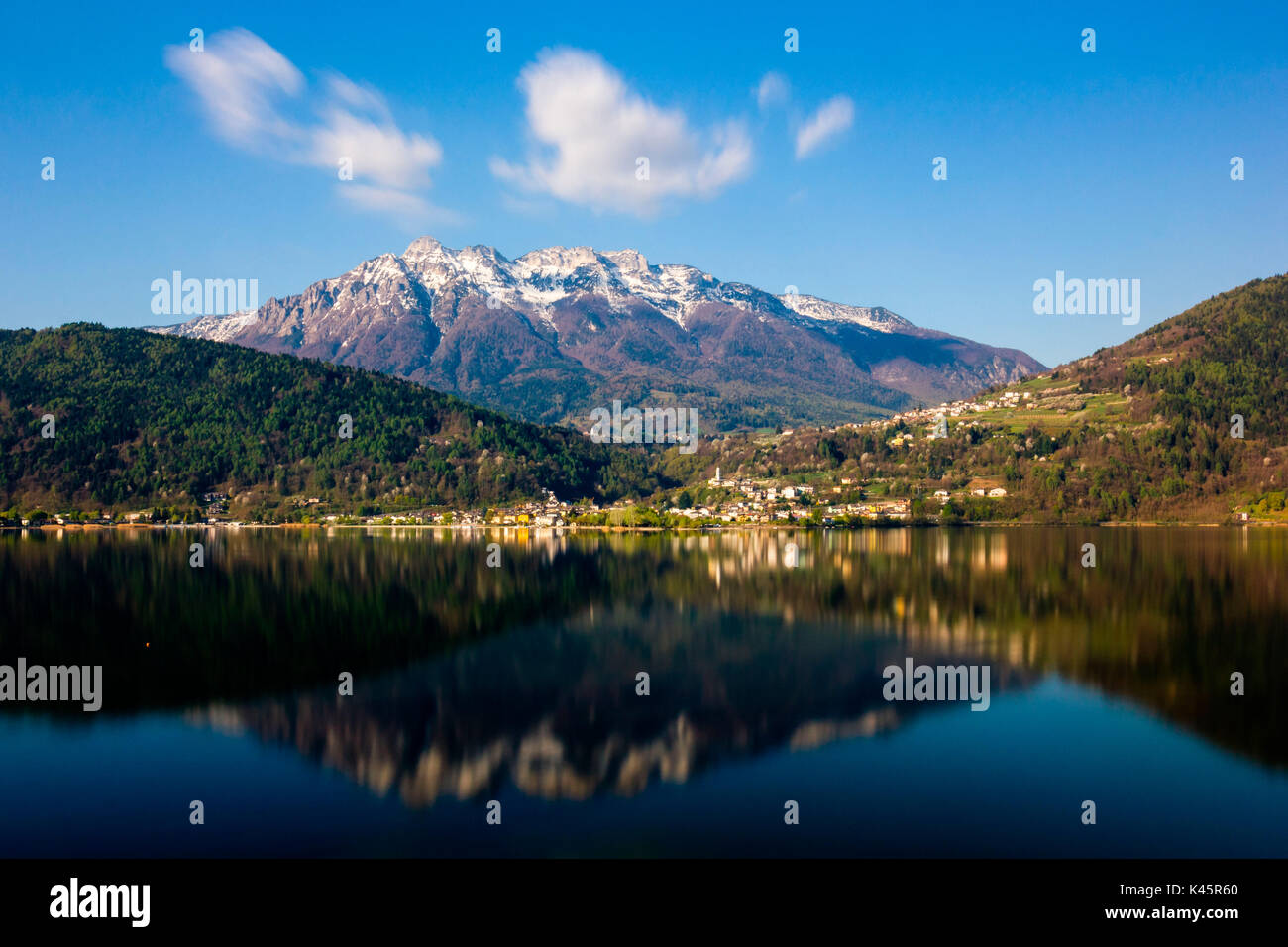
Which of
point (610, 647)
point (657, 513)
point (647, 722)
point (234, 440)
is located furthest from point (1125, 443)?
point (234, 440)

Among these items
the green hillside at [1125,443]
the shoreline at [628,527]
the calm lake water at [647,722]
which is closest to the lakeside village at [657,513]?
the shoreline at [628,527]

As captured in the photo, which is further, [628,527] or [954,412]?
[954,412]

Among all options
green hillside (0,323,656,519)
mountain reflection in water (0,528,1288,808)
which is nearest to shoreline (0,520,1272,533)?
green hillside (0,323,656,519)

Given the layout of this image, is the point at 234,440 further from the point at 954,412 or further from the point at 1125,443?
the point at 1125,443

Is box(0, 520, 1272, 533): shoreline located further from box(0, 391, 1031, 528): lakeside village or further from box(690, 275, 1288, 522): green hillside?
box(690, 275, 1288, 522): green hillside
